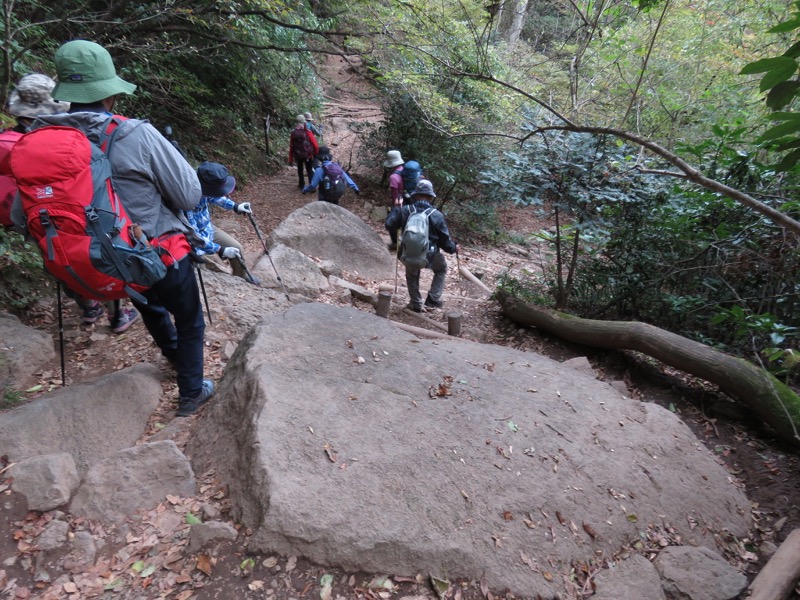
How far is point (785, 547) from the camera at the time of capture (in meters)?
Answer: 2.99

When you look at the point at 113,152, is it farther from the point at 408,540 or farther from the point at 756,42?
the point at 756,42

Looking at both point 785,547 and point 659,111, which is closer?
point 785,547

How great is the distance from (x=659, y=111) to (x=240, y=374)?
32.4 feet

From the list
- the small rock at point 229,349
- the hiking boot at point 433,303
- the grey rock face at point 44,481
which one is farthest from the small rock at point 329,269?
the grey rock face at point 44,481

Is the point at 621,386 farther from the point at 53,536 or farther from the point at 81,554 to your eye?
the point at 53,536

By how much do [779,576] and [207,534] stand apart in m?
3.39

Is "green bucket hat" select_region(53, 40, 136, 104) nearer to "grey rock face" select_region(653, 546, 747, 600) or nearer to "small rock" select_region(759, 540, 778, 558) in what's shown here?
"grey rock face" select_region(653, 546, 747, 600)

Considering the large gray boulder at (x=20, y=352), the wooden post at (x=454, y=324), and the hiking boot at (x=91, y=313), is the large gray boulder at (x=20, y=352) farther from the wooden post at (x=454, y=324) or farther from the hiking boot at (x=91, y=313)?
the wooden post at (x=454, y=324)

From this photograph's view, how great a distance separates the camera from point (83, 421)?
2912 mm

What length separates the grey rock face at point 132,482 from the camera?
8.06 feet

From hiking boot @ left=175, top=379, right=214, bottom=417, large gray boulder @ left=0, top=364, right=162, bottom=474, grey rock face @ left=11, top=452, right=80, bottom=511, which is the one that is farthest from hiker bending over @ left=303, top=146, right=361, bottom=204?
grey rock face @ left=11, top=452, right=80, bottom=511

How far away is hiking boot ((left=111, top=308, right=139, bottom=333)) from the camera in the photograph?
4.36 metres

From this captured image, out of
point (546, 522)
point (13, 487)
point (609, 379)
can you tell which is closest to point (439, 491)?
point (546, 522)

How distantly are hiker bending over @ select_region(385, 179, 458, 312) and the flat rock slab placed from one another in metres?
2.37
